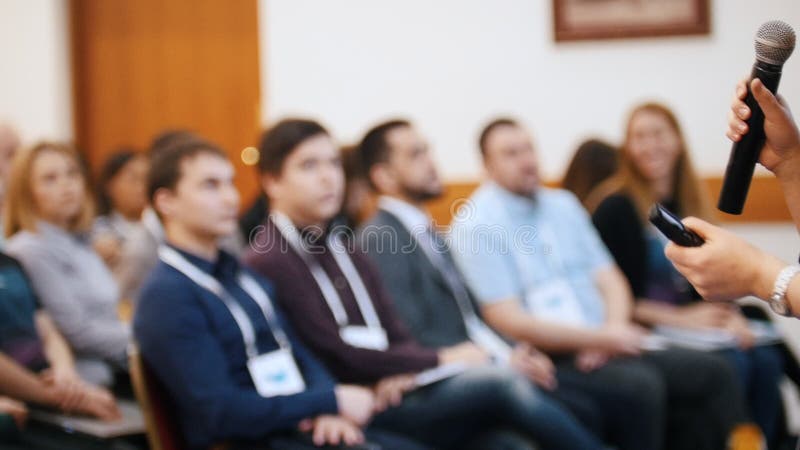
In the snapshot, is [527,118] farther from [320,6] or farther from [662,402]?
[662,402]

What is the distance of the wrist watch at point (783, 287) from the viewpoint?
1198 mm

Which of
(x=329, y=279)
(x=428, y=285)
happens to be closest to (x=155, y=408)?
(x=329, y=279)

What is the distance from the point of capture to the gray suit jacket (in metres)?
2.73

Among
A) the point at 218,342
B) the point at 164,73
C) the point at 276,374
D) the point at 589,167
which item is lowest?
the point at 276,374

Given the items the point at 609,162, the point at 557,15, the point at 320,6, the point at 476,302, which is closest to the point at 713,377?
the point at 476,302

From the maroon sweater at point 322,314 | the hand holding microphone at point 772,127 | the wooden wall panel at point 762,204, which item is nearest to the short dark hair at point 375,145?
the wooden wall panel at point 762,204

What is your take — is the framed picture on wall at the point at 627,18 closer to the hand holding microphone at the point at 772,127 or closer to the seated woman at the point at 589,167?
the seated woman at the point at 589,167

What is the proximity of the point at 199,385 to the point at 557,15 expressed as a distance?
2.90m

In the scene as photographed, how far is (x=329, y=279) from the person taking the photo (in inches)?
97.0

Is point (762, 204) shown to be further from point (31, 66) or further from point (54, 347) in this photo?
Answer: point (31, 66)

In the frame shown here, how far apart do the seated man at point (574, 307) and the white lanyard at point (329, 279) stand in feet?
1.76

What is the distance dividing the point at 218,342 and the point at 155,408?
20 cm

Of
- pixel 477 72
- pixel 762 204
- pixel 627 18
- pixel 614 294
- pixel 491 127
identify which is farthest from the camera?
pixel 477 72

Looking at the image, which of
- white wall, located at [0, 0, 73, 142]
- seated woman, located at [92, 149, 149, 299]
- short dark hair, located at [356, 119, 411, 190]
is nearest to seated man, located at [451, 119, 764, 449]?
short dark hair, located at [356, 119, 411, 190]
